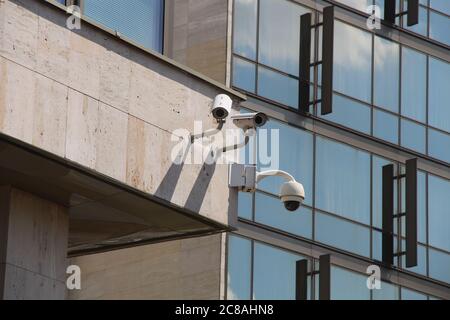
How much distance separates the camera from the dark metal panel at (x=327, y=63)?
135 ft

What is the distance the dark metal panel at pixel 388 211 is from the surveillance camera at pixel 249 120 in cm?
2059

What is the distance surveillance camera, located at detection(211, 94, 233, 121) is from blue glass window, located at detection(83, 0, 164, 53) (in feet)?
3.69

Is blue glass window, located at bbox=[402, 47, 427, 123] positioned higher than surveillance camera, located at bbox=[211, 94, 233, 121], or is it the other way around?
blue glass window, located at bbox=[402, 47, 427, 123]

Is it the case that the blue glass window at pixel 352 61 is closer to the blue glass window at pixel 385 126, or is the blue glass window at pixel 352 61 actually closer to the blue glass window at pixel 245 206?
the blue glass window at pixel 385 126

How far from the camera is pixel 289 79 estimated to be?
41.2m

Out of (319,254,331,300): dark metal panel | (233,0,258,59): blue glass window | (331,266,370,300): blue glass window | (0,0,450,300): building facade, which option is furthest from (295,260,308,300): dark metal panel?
(233,0,258,59): blue glass window

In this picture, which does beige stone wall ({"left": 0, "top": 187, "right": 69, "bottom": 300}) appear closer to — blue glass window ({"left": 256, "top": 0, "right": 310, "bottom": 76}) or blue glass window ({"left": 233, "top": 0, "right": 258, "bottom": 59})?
blue glass window ({"left": 233, "top": 0, "right": 258, "bottom": 59})

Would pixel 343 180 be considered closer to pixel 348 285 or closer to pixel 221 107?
pixel 348 285

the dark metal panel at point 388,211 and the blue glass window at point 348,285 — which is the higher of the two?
the dark metal panel at point 388,211

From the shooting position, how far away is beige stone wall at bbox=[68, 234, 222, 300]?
126 ft

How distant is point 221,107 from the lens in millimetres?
21469

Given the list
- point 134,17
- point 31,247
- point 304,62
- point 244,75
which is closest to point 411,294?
point 304,62

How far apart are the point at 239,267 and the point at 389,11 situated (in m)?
9.11

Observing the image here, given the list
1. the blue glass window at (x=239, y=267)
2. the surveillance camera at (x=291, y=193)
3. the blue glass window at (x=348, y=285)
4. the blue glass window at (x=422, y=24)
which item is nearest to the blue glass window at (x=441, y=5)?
the blue glass window at (x=422, y=24)
